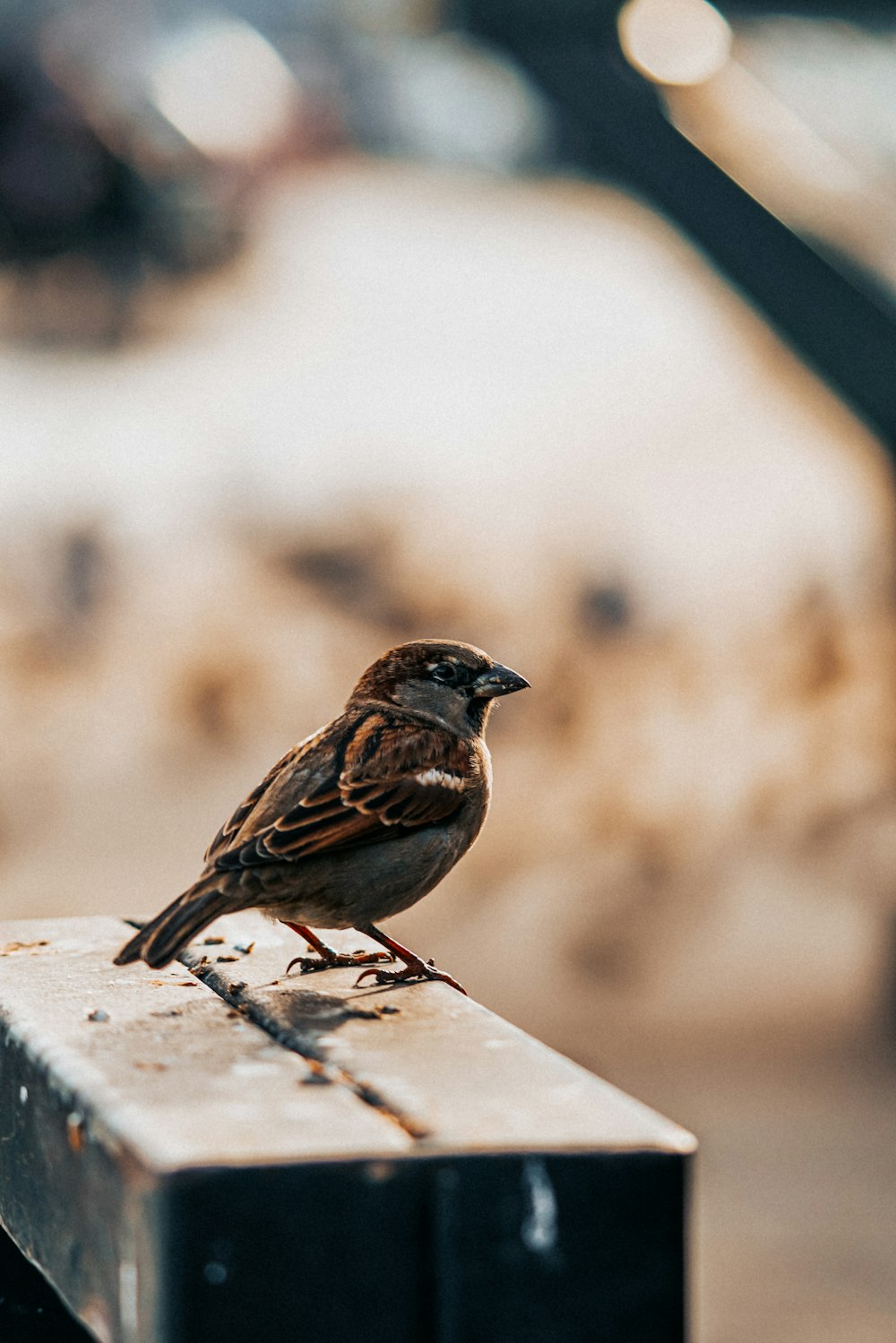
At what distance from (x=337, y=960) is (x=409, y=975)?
148 millimetres

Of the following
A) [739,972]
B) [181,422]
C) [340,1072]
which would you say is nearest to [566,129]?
[181,422]

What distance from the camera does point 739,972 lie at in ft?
24.9

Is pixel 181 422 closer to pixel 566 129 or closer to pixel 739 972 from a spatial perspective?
pixel 566 129

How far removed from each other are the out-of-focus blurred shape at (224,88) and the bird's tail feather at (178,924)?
588 cm

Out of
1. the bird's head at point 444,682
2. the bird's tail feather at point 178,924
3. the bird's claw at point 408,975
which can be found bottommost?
the bird's claw at point 408,975

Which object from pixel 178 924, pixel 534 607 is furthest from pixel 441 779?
pixel 534 607

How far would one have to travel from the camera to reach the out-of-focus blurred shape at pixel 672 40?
6.71 metres

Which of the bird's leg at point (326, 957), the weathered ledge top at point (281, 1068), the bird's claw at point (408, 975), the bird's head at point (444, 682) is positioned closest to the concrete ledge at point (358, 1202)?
the weathered ledge top at point (281, 1068)

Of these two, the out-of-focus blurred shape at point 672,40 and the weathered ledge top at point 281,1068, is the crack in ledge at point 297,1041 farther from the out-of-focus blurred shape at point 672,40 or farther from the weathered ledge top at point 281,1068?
the out-of-focus blurred shape at point 672,40

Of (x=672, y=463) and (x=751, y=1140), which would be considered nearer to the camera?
(x=751, y=1140)

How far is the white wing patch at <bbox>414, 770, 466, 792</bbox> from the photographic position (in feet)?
8.32

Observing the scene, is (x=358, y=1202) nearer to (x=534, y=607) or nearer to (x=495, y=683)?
(x=495, y=683)

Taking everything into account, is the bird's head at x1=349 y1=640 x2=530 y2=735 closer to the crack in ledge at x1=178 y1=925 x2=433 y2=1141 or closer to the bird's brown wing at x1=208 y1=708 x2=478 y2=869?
the bird's brown wing at x1=208 y1=708 x2=478 y2=869

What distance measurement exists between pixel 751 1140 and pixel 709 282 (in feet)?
11.8
